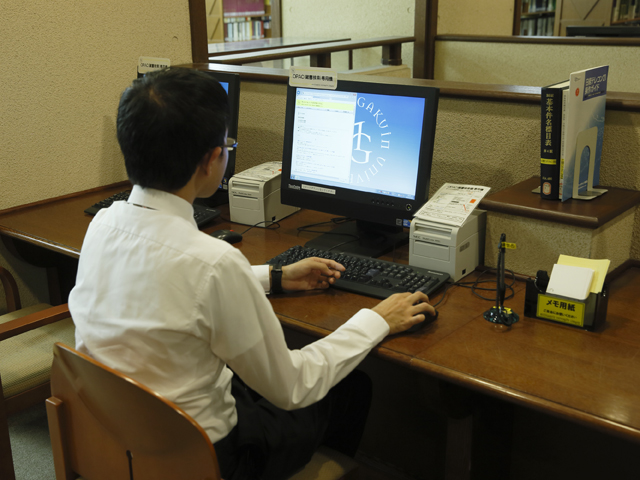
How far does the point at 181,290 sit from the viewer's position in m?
0.98

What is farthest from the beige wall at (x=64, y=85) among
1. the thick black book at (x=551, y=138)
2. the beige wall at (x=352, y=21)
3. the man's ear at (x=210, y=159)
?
the beige wall at (x=352, y=21)

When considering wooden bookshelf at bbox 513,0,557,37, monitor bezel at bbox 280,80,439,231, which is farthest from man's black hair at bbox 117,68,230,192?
wooden bookshelf at bbox 513,0,557,37

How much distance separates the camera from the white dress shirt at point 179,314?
985mm

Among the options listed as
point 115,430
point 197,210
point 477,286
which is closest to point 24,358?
point 197,210

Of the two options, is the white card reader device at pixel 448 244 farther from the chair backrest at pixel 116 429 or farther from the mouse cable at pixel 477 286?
the chair backrest at pixel 116 429

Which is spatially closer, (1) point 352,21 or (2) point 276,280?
(2) point 276,280

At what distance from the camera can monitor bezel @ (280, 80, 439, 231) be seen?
1520mm

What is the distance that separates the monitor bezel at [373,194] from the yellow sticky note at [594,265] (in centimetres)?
38

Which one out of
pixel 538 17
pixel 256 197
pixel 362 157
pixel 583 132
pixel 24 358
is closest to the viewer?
pixel 583 132

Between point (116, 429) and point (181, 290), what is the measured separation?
25 cm

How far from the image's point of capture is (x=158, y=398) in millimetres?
894

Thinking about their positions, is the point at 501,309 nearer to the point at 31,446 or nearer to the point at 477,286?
the point at 477,286

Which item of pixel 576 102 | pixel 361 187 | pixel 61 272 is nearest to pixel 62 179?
pixel 61 272

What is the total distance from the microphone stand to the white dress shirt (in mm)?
401
